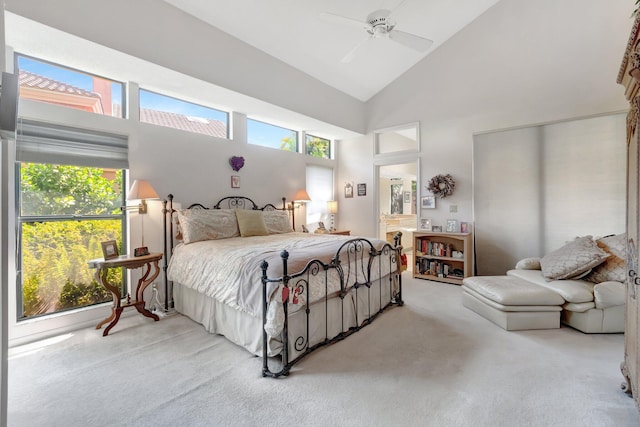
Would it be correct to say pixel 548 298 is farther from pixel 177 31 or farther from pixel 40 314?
pixel 40 314

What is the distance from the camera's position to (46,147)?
9.18ft

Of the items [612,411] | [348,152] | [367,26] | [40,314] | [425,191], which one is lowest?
[612,411]

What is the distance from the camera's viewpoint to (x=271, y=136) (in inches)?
207

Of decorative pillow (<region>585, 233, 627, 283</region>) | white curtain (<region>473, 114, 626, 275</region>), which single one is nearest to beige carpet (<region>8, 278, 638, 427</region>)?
decorative pillow (<region>585, 233, 627, 283</region>)

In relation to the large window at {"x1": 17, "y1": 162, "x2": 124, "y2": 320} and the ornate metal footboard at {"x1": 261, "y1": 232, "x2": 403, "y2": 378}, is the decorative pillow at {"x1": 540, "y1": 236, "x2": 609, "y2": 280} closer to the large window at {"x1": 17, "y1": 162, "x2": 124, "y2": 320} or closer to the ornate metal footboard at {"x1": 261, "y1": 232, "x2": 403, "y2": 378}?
the ornate metal footboard at {"x1": 261, "y1": 232, "x2": 403, "y2": 378}

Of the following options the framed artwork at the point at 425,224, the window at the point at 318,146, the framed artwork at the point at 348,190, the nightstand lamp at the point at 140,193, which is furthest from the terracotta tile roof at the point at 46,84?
the framed artwork at the point at 425,224

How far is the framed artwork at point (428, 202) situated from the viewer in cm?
516

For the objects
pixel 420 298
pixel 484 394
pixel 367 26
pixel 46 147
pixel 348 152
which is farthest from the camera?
pixel 348 152

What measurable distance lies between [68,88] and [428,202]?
5.36 meters

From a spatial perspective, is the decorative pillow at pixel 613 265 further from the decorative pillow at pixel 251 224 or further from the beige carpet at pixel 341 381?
the decorative pillow at pixel 251 224

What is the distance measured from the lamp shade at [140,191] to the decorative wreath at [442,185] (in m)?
4.40

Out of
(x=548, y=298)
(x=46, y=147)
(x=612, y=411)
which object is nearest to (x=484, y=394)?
(x=612, y=411)

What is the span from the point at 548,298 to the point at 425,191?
9.05 ft

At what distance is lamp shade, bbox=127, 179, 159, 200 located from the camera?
316 cm
